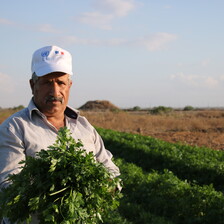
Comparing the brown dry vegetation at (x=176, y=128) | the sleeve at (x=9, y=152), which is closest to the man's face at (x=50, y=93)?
the sleeve at (x=9, y=152)

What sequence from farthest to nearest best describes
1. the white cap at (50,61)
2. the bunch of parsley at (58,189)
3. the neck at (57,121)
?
the neck at (57,121) < the white cap at (50,61) < the bunch of parsley at (58,189)

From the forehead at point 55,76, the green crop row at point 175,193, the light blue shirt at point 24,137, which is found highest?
the forehead at point 55,76

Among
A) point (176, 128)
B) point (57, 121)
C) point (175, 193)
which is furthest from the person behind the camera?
point (176, 128)

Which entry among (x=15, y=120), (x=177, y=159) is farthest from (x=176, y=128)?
(x=15, y=120)

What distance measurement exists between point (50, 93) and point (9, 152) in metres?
0.58

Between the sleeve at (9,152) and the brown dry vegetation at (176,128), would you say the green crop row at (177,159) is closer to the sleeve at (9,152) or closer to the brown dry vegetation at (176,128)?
the brown dry vegetation at (176,128)

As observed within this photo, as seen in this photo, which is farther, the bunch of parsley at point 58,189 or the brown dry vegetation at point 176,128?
the brown dry vegetation at point 176,128

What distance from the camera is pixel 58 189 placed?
231 cm

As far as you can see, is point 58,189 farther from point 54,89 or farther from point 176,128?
point 176,128

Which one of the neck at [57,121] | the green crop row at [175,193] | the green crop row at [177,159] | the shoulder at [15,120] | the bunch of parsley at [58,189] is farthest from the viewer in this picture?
the green crop row at [177,159]

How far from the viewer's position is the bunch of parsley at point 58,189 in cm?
224

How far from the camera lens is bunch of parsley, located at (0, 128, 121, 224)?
224 centimetres

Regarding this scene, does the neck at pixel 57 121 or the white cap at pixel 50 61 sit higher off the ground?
the white cap at pixel 50 61

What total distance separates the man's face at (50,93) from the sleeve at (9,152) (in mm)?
375
